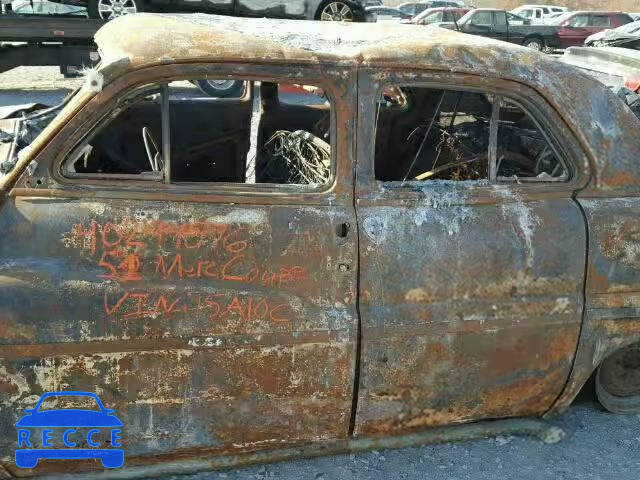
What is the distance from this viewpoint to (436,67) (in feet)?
8.42

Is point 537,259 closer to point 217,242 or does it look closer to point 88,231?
point 217,242

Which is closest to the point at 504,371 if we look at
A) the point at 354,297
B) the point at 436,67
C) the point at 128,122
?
the point at 354,297

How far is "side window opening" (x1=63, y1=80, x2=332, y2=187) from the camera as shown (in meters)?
3.06

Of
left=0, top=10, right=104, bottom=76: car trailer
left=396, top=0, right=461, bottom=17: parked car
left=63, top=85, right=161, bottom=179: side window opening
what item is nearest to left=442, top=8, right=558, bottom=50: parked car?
left=396, top=0, right=461, bottom=17: parked car

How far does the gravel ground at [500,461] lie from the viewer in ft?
9.11

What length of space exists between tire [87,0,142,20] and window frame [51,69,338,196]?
9.60m

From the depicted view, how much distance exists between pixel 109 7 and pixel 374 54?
9927 millimetres

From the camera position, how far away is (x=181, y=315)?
2.38 m

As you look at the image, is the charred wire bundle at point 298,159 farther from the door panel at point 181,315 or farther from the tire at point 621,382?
the tire at point 621,382

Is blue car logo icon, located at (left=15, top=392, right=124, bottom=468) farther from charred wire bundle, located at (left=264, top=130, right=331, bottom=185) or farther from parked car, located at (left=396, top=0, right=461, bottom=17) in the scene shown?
parked car, located at (left=396, top=0, right=461, bottom=17)

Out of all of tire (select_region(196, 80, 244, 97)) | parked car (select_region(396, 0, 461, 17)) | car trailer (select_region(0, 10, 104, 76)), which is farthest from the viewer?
parked car (select_region(396, 0, 461, 17))

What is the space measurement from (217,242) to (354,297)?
580mm

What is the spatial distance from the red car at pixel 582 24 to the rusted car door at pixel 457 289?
74.8 feet

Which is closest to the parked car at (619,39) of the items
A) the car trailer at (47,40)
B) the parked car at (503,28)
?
the parked car at (503,28)
